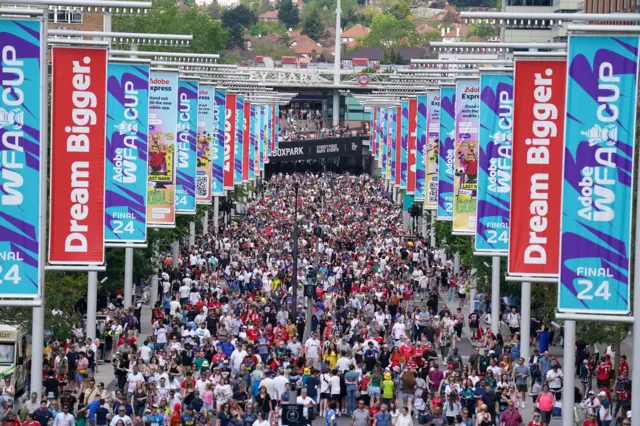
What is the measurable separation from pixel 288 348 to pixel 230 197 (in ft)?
133

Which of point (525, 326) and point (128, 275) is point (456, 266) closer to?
point (128, 275)

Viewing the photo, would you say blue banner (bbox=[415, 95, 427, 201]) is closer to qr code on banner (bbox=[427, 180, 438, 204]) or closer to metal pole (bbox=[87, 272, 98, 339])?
qr code on banner (bbox=[427, 180, 438, 204])

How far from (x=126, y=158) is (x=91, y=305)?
430 cm

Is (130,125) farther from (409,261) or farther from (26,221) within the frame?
(409,261)

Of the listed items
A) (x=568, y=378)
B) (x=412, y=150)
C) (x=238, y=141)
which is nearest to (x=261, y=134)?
(x=238, y=141)

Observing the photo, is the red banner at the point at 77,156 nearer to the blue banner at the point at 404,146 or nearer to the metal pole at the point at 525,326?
the metal pole at the point at 525,326

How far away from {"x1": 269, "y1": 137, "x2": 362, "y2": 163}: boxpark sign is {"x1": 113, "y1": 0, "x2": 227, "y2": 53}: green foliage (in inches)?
416

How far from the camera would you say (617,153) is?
1995 cm

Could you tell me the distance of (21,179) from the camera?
21.4 meters

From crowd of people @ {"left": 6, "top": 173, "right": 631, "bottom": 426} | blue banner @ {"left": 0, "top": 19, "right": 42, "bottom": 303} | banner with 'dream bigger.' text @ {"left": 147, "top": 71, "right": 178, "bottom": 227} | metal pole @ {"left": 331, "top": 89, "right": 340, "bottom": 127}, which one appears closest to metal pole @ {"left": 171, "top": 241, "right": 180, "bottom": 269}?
crowd of people @ {"left": 6, "top": 173, "right": 631, "bottom": 426}

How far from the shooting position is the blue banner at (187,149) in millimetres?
41031

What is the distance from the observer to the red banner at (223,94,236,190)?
57.9m

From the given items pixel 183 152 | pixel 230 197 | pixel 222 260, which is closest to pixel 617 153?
pixel 183 152

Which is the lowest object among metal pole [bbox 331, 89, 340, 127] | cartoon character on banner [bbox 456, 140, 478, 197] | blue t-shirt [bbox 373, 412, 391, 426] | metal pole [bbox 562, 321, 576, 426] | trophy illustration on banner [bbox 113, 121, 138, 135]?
blue t-shirt [bbox 373, 412, 391, 426]
